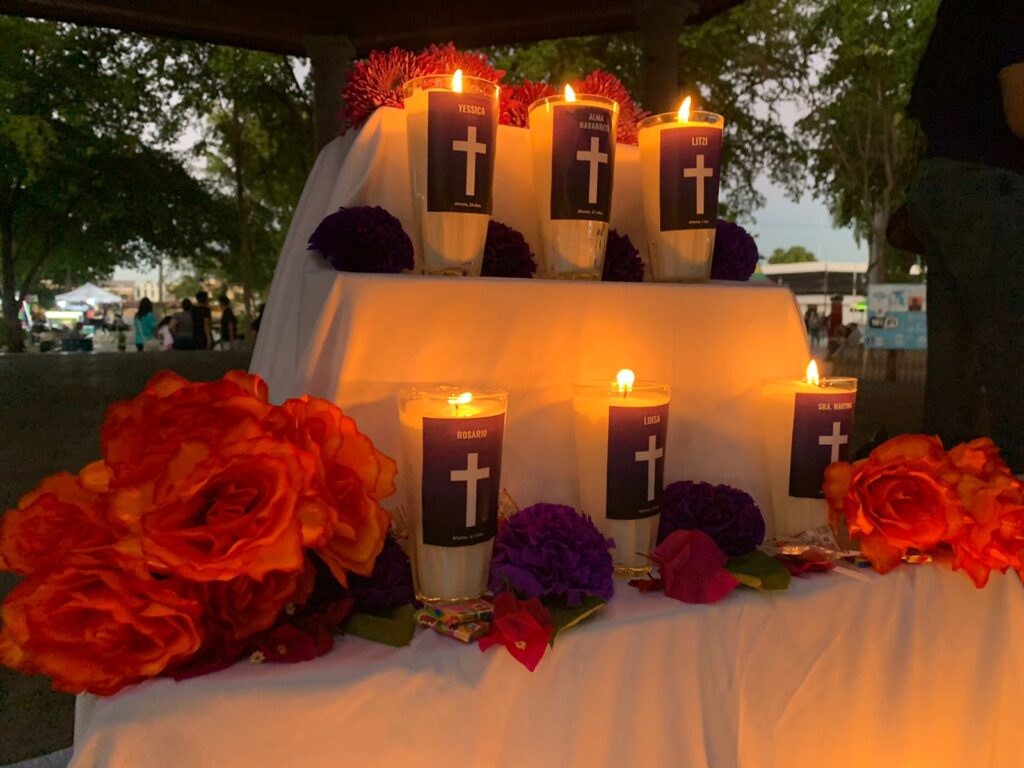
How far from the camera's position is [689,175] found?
3.82ft

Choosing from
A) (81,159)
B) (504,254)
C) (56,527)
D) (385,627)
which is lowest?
(385,627)

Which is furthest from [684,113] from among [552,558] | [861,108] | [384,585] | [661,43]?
[861,108]

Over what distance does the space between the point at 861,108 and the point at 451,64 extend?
42.9ft

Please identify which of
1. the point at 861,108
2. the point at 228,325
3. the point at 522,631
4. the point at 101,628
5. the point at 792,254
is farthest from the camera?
the point at 792,254

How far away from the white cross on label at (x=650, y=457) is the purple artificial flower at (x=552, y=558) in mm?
142

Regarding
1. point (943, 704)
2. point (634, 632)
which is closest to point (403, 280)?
point (634, 632)

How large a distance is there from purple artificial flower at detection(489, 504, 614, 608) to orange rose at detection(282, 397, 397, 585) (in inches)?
6.6

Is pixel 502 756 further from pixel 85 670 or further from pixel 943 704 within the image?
pixel 943 704

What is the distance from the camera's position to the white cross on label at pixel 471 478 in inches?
35.1

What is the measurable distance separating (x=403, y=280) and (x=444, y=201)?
13 centimetres

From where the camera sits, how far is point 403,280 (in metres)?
1.01

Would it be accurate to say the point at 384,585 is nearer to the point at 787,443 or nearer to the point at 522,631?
the point at 522,631

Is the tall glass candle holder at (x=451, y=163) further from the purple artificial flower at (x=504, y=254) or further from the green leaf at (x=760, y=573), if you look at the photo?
the green leaf at (x=760, y=573)

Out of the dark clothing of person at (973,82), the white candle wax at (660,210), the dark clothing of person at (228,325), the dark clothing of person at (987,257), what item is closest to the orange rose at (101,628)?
the white candle wax at (660,210)
